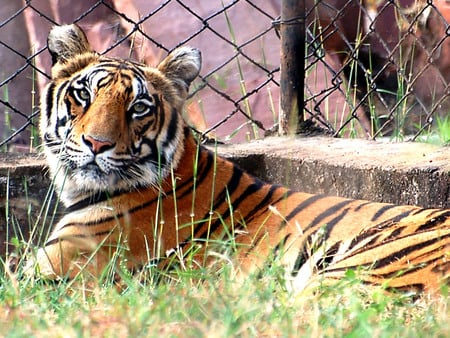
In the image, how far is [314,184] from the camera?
14.6 feet

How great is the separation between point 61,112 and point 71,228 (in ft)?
1.55

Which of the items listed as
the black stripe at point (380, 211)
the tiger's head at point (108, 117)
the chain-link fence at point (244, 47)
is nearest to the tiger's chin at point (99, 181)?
the tiger's head at point (108, 117)

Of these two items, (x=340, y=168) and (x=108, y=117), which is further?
(x=340, y=168)

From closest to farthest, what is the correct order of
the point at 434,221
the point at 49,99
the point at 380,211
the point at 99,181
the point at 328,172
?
the point at 434,221, the point at 380,211, the point at 99,181, the point at 49,99, the point at 328,172

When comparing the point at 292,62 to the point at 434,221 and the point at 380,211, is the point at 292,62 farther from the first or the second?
the point at 434,221

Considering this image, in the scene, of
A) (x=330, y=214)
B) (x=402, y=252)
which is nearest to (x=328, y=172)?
(x=330, y=214)

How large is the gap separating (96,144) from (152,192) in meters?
0.34

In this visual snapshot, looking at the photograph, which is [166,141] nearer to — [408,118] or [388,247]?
[388,247]

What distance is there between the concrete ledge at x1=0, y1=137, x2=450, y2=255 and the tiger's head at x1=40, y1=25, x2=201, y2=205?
0.26 m

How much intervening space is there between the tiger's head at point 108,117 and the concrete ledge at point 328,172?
0.85 feet

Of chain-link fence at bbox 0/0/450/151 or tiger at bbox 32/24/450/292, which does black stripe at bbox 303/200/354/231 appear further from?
chain-link fence at bbox 0/0/450/151

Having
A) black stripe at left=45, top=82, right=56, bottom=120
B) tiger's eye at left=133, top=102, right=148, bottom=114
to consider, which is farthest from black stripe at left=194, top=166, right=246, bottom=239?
black stripe at left=45, top=82, right=56, bottom=120

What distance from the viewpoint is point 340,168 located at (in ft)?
14.1

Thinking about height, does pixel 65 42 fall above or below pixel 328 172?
above
